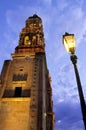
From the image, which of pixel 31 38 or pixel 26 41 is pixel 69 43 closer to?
pixel 26 41

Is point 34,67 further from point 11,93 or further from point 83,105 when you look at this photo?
point 83,105

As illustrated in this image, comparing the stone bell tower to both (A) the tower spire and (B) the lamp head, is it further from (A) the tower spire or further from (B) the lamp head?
(B) the lamp head

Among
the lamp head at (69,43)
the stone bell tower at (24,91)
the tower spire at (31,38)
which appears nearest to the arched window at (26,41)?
the tower spire at (31,38)

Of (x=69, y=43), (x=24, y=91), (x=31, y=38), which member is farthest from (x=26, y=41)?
(x=69, y=43)

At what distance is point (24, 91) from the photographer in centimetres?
2309

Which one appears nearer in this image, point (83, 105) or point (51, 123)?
point (83, 105)

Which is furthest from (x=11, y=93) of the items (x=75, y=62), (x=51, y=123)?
(x=75, y=62)

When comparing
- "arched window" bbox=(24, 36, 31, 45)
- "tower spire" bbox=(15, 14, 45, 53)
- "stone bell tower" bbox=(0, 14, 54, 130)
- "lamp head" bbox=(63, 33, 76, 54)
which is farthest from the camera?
"arched window" bbox=(24, 36, 31, 45)

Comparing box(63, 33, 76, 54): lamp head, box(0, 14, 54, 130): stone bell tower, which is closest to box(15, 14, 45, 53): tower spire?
box(0, 14, 54, 130): stone bell tower

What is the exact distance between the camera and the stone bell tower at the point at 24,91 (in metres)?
20.2

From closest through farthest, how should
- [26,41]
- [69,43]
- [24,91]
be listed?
[69,43], [24,91], [26,41]

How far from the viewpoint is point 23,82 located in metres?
24.1

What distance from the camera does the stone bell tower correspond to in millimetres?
20188

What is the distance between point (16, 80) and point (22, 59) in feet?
14.7
